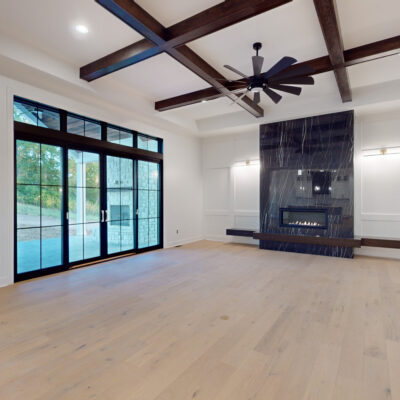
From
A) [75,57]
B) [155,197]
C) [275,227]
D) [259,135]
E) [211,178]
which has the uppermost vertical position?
[75,57]

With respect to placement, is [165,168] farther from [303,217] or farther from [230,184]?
[303,217]

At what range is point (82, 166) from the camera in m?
4.97

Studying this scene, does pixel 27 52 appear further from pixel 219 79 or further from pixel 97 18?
pixel 219 79

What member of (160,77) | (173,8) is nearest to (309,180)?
(160,77)

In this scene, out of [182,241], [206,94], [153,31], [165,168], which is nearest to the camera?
[153,31]

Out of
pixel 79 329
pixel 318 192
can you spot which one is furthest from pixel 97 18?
pixel 318 192

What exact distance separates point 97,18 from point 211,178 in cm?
541

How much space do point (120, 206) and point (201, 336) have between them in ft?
12.7

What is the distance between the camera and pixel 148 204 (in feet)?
21.0

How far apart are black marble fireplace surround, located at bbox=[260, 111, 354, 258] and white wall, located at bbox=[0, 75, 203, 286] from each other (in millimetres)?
2100

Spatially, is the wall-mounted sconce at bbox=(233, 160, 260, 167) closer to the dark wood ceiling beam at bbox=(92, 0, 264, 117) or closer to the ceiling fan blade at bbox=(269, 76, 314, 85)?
the dark wood ceiling beam at bbox=(92, 0, 264, 117)

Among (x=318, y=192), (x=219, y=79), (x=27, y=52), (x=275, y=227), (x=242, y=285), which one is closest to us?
(x=27, y=52)

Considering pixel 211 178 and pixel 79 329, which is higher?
pixel 211 178

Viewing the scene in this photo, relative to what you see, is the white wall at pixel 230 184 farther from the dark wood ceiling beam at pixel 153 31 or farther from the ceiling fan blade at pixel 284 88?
the ceiling fan blade at pixel 284 88
